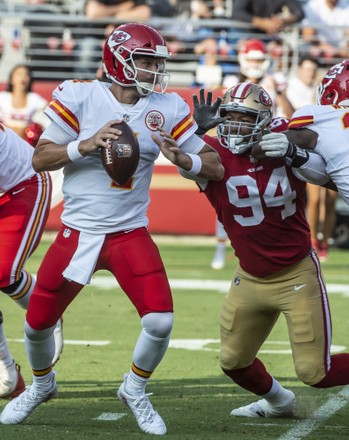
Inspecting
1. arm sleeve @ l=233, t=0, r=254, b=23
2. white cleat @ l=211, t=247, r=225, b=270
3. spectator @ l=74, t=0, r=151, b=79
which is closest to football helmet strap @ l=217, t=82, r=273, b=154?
white cleat @ l=211, t=247, r=225, b=270

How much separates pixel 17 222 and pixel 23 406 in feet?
3.89

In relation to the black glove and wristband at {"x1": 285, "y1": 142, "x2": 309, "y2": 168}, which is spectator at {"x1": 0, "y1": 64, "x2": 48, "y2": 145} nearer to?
the black glove

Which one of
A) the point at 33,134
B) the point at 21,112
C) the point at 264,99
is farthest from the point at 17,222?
the point at 21,112

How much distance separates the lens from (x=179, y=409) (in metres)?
4.95

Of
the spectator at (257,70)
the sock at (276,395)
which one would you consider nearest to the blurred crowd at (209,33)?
the spectator at (257,70)

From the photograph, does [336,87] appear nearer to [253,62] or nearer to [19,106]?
[253,62]

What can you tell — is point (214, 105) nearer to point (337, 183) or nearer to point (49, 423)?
point (337, 183)

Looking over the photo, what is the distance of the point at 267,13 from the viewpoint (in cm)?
1309

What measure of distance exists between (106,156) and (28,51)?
9821mm

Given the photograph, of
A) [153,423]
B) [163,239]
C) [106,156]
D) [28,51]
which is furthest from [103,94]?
[28,51]

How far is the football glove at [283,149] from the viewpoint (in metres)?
4.21

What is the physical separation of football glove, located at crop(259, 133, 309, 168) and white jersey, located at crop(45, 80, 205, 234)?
0.38m

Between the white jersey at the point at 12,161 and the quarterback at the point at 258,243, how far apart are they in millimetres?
1341

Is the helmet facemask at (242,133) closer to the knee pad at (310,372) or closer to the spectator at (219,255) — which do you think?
the knee pad at (310,372)
